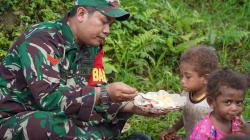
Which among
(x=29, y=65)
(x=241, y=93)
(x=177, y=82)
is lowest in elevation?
(x=177, y=82)

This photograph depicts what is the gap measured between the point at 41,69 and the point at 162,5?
3.34 metres

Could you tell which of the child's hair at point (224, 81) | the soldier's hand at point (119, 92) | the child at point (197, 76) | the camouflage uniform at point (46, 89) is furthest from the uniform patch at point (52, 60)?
the child's hair at point (224, 81)

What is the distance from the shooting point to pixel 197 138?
10.9 feet

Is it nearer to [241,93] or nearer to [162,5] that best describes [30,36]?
[241,93]

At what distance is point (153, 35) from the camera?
5.83m

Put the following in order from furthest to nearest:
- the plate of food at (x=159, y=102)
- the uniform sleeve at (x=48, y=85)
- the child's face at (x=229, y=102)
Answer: the plate of food at (x=159, y=102) → the uniform sleeve at (x=48, y=85) → the child's face at (x=229, y=102)

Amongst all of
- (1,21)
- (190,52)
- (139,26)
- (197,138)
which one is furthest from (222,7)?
(197,138)

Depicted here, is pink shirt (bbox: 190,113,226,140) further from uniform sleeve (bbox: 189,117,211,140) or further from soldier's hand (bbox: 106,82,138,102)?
soldier's hand (bbox: 106,82,138,102)

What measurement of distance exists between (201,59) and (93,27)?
728 millimetres

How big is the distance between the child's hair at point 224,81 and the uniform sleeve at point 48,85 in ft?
2.35

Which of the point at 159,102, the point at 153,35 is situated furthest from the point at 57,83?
the point at 153,35

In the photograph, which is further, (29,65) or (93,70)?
(93,70)

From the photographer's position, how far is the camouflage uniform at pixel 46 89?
3.41 metres

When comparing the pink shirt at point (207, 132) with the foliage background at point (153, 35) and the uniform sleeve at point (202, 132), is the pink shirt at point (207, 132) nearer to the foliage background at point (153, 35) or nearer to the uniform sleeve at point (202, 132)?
the uniform sleeve at point (202, 132)
